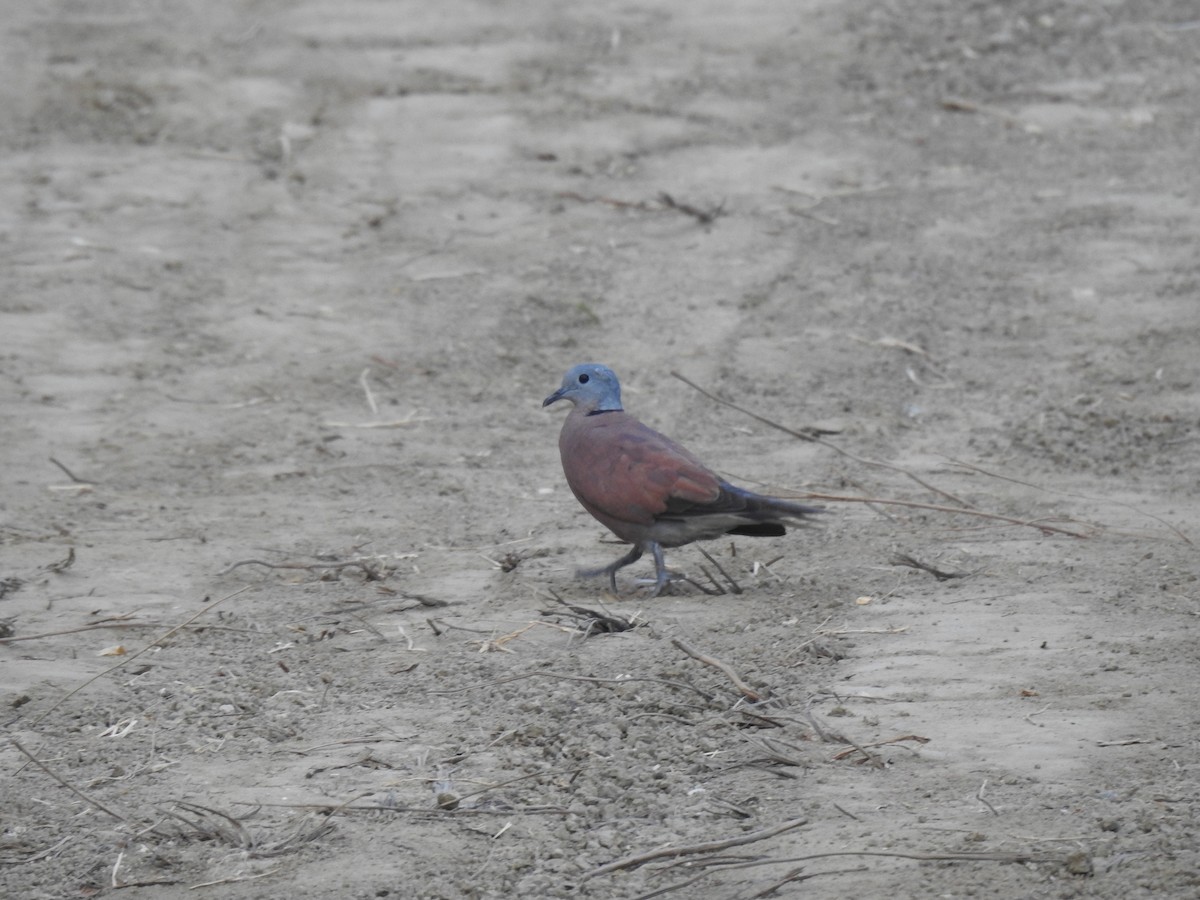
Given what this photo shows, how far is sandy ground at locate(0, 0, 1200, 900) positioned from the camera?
3.26m

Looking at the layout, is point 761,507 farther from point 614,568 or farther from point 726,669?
point 726,669

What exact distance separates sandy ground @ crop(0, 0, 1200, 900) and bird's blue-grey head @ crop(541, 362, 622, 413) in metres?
0.50

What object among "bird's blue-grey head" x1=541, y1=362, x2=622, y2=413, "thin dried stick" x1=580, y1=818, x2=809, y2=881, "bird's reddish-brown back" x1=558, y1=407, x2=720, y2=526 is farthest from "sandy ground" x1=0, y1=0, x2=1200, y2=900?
"bird's blue-grey head" x1=541, y1=362, x2=622, y2=413

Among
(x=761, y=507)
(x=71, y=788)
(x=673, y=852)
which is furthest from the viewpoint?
(x=761, y=507)

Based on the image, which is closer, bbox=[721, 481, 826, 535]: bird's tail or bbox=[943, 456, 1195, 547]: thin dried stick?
bbox=[721, 481, 826, 535]: bird's tail

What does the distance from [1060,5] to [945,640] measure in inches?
278

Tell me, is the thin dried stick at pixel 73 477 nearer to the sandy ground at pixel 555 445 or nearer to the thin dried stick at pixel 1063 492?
the sandy ground at pixel 555 445

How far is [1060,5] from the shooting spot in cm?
980

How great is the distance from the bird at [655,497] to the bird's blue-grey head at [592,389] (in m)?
0.18

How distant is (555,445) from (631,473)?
1558 mm

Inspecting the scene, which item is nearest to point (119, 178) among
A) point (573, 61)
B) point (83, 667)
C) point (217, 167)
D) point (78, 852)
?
point (217, 167)

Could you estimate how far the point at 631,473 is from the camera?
4.54 metres

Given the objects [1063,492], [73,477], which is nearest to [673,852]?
[1063,492]

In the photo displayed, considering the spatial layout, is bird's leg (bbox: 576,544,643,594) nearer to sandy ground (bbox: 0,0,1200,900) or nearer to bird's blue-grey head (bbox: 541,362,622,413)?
sandy ground (bbox: 0,0,1200,900)
